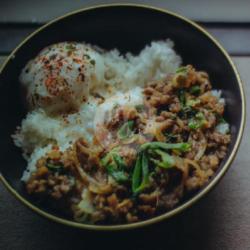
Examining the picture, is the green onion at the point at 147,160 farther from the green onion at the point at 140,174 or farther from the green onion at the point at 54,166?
the green onion at the point at 54,166

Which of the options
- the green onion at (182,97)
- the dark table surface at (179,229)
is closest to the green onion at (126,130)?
the green onion at (182,97)

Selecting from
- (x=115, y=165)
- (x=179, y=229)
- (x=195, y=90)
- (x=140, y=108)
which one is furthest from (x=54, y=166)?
(x=195, y=90)

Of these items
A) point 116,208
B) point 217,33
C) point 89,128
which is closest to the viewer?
point 116,208

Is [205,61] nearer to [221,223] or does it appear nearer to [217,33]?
[217,33]

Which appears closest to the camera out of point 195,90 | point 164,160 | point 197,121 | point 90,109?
point 164,160

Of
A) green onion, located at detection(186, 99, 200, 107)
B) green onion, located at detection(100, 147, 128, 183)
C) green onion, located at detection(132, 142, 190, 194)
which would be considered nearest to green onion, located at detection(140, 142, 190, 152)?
green onion, located at detection(132, 142, 190, 194)

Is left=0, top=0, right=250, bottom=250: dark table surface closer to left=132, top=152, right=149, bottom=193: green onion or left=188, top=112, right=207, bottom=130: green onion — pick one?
left=132, top=152, right=149, bottom=193: green onion

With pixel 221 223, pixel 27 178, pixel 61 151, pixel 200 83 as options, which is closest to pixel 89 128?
pixel 61 151

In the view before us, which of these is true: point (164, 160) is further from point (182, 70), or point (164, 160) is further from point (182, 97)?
point (182, 70)
